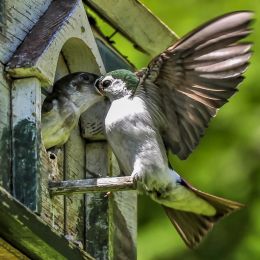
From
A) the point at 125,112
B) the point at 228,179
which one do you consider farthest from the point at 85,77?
the point at 228,179

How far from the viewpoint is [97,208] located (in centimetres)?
617

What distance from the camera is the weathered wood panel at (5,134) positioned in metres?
5.45

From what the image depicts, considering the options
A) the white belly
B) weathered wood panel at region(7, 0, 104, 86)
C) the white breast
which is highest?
weathered wood panel at region(7, 0, 104, 86)

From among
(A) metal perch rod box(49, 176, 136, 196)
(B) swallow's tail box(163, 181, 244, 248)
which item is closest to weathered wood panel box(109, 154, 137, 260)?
(B) swallow's tail box(163, 181, 244, 248)

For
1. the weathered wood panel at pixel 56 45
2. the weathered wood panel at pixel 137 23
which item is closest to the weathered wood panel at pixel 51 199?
→ the weathered wood panel at pixel 56 45

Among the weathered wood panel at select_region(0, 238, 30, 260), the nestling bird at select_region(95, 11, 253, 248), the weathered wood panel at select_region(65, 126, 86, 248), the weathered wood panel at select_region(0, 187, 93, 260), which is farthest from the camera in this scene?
the weathered wood panel at select_region(65, 126, 86, 248)

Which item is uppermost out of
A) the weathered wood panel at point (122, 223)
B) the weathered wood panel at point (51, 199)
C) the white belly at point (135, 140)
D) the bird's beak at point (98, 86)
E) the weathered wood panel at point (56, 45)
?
the weathered wood panel at point (56, 45)

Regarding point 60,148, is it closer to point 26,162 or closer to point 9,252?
point 26,162

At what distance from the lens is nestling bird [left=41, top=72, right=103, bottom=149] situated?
19.5ft

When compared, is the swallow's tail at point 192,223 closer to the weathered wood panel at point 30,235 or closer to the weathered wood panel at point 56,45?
the weathered wood panel at point 56,45

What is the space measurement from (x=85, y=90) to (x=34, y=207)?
0.68m

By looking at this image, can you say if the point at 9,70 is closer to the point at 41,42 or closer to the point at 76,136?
the point at 41,42

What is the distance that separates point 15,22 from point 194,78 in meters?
0.57

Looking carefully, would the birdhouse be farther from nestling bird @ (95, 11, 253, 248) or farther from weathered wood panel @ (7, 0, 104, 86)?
nestling bird @ (95, 11, 253, 248)
